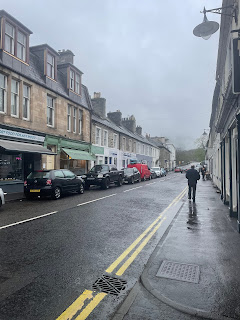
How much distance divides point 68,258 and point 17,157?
13.3 m

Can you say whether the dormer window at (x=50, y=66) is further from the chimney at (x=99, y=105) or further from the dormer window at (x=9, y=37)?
the chimney at (x=99, y=105)

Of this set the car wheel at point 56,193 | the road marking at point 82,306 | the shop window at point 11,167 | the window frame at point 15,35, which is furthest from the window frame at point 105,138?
the road marking at point 82,306

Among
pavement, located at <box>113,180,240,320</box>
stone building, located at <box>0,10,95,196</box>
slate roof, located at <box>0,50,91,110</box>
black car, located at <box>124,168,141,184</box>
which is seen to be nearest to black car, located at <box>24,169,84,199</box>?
stone building, located at <box>0,10,95,196</box>

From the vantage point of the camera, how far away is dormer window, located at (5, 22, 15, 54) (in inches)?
609

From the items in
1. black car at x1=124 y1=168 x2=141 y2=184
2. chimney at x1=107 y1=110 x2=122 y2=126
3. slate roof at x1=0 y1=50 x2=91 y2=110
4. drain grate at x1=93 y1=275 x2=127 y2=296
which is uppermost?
chimney at x1=107 y1=110 x2=122 y2=126

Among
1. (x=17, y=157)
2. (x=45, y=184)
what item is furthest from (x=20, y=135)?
(x=45, y=184)

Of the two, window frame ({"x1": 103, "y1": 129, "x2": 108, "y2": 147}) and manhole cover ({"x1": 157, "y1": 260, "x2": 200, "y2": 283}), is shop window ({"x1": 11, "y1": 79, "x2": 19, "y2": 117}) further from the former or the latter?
manhole cover ({"x1": 157, "y1": 260, "x2": 200, "y2": 283})

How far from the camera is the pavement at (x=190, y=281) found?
2.94m

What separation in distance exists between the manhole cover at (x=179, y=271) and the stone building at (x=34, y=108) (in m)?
11.4

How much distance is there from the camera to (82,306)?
3.05m

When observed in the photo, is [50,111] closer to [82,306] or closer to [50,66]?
[50,66]

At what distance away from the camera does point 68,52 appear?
24.4m

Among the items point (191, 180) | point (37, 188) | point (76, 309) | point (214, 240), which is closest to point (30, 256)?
point (76, 309)

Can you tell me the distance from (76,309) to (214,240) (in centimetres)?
409
